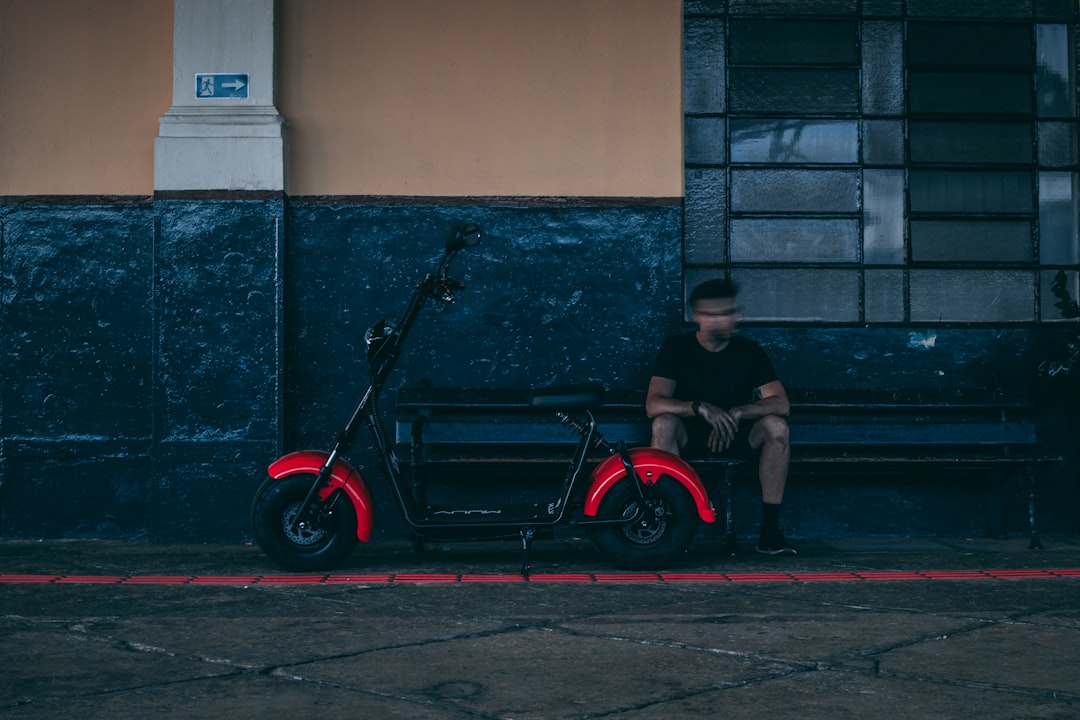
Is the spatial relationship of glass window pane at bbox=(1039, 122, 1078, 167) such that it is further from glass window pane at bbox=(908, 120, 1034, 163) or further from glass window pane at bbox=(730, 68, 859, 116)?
glass window pane at bbox=(730, 68, 859, 116)

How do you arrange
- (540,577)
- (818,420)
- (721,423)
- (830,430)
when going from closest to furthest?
(540,577) < (721,423) < (830,430) < (818,420)

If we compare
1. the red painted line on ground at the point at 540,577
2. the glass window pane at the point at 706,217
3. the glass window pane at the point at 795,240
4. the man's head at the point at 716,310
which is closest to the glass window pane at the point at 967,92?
the glass window pane at the point at 795,240

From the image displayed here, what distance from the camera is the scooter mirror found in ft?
20.0

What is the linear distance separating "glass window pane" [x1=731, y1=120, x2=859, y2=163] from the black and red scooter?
244cm

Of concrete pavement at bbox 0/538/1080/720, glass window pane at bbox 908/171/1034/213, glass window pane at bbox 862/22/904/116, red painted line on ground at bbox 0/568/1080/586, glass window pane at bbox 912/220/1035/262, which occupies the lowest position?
concrete pavement at bbox 0/538/1080/720

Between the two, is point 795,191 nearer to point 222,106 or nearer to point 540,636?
point 222,106

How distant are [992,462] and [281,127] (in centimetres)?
451

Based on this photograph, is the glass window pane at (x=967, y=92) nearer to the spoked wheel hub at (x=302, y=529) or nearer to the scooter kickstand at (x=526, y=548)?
the scooter kickstand at (x=526, y=548)

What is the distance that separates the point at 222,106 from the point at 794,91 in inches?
137

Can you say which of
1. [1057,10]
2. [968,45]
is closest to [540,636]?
[968,45]

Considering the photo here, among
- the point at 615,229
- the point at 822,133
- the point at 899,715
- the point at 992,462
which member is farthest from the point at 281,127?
the point at 899,715

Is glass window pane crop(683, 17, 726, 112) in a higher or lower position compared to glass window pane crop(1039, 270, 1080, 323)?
higher

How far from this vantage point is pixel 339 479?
6.21 m

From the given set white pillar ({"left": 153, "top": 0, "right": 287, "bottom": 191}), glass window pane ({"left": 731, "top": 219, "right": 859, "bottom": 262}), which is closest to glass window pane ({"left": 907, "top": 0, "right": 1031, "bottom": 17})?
glass window pane ({"left": 731, "top": 219, "right": 859, "bottom": 262})
